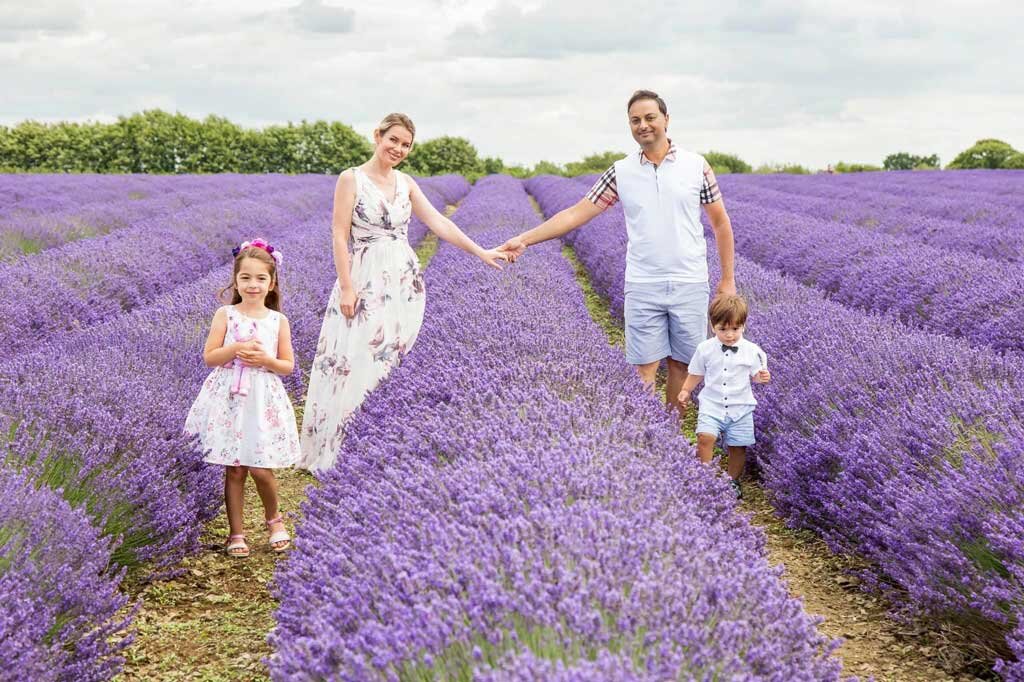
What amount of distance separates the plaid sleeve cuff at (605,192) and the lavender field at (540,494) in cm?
59

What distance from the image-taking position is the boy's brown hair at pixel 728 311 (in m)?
3.61

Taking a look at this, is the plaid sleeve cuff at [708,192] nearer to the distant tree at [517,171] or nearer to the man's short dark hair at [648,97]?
the man's short dark hair at [648,97]

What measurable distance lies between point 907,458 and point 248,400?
2.28 meters

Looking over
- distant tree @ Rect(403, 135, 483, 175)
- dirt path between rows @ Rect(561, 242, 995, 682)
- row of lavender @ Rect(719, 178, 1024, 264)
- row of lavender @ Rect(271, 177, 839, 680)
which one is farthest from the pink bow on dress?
distant tree @ Rect(403, 135, 483, 175)

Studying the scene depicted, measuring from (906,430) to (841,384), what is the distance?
0.62 m

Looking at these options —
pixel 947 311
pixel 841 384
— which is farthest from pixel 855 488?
pixel 947 311

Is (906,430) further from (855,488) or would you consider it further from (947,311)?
(947,311)

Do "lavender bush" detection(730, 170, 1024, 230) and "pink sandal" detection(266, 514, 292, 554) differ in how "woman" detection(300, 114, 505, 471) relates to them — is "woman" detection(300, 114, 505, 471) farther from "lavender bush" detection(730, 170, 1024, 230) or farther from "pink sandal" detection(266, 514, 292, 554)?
"lavender bush" detection(730, 170, 1024, 230)

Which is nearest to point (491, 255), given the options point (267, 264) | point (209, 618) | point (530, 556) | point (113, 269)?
point (267, 264)

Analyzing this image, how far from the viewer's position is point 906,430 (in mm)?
3084

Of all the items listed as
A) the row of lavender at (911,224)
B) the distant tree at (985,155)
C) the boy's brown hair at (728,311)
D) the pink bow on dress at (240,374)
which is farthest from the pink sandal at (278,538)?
the distant tree at (985,155)

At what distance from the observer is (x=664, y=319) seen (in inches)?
156

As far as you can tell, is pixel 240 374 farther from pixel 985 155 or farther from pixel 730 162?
pixel 730 162

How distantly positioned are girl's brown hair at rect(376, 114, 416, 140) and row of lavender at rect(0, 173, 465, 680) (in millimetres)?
1375
